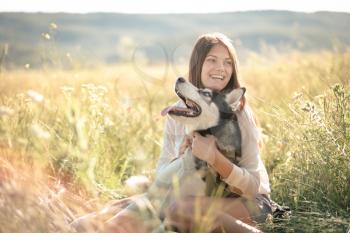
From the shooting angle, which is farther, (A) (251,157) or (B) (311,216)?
(A) (251,157)

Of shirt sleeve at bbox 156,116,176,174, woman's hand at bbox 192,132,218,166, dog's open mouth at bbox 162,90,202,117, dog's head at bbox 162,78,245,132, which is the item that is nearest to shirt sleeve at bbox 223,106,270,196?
dog's head at bbox 162,78,245,132

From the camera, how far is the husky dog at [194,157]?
297cm

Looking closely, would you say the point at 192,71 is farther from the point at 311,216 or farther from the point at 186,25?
the point at 186,25

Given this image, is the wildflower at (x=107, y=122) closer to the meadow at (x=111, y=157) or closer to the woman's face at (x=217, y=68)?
the meadow at (x=111, y=157)

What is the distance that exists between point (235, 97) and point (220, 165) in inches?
15.1

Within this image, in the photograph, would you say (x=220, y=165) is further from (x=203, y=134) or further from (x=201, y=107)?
(x=201, y=107)

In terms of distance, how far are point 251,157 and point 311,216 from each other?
48 centimetres

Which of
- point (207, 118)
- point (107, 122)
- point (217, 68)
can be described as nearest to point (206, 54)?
point (217, 68)

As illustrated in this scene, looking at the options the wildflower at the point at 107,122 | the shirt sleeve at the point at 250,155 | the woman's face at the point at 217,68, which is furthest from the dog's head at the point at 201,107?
the wildflower at the point at 107,122

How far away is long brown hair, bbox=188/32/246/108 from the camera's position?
3.55 meters

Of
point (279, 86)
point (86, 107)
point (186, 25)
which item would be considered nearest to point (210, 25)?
point (186, 25)

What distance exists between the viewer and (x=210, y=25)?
4466cm

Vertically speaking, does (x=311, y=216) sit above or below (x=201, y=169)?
below

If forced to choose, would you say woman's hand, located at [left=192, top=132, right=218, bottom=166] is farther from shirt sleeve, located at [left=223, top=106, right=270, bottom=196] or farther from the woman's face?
the woman's face
